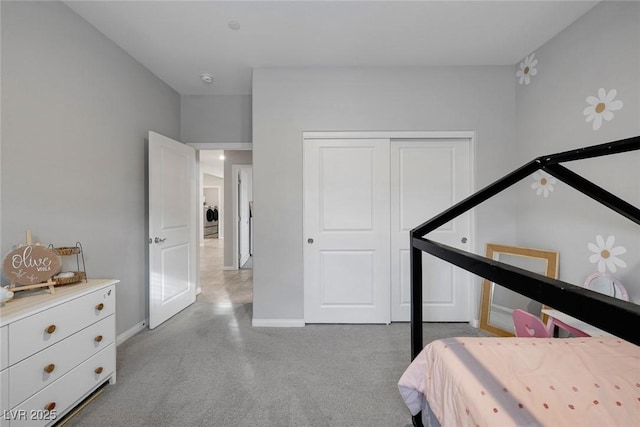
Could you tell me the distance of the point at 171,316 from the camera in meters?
2.87

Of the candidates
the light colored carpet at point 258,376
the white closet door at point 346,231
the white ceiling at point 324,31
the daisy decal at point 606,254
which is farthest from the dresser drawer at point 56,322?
the daisy decal at point 606,254

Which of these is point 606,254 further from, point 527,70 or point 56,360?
point 56,360

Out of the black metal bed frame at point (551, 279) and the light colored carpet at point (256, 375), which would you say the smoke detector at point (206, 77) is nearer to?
the light colored carpet at point (256, 375)

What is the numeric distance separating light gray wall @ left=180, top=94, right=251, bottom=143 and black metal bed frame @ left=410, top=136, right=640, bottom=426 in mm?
2876

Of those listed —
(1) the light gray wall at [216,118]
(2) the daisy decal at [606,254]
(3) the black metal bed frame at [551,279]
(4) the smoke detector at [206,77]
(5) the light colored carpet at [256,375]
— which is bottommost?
(5) the light colored carpet at [256,375]

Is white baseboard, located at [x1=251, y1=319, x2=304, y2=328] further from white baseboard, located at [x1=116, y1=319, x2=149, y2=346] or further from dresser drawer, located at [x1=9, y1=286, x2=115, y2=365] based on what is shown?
dresser drawer, located at [x1=9, y1=286, x2=115, y2=365]

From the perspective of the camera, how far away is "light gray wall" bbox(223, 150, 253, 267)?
5.14 m

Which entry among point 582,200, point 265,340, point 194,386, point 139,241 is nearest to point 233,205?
point 139,241

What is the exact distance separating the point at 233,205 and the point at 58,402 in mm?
3932

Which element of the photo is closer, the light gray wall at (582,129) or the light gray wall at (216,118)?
the light gray wall at (582,129)

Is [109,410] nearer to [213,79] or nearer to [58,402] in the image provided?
[58,402]

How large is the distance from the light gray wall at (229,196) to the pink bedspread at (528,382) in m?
4.56

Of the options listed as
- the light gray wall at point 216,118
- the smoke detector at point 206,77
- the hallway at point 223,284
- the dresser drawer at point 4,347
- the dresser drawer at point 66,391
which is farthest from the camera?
the hallway at point 223,284

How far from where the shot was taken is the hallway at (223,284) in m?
3.49
